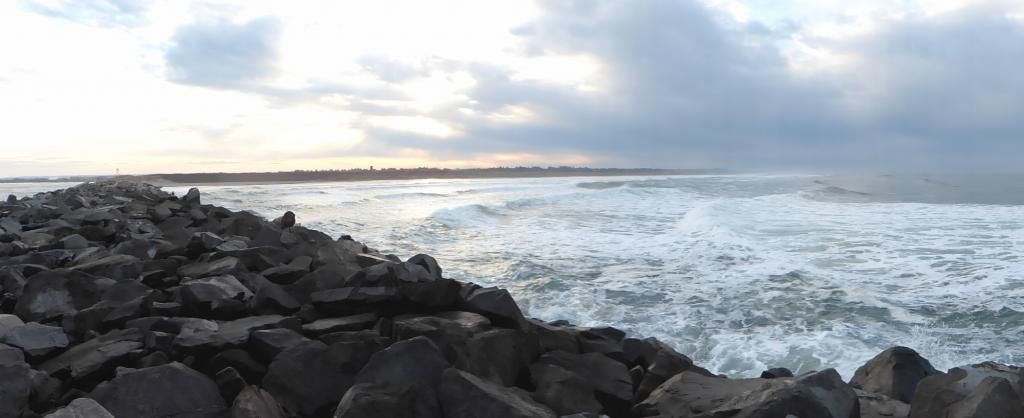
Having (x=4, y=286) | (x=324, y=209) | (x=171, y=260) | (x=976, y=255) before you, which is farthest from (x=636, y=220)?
(x=4, y=286)

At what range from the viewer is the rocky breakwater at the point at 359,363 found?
2613 mm

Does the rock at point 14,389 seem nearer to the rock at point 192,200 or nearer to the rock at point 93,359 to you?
the rock at point 93,359

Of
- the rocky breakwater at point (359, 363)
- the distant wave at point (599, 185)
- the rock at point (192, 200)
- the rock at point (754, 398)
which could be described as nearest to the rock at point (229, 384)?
the rocky breakwater at point (359, 363)

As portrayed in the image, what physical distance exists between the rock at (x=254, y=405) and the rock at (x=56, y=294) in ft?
5.99

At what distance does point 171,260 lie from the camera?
17.4 feet

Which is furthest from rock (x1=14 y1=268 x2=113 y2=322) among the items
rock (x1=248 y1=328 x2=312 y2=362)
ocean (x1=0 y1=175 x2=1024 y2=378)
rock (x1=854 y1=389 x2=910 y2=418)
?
rock (x1=854 y1=389 x2=910 y2=418)

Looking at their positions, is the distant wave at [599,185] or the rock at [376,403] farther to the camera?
the distant wave at [599,185]

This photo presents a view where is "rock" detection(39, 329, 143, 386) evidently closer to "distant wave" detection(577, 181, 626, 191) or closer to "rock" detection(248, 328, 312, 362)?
"rock" detection(248, 328, 312, 362)

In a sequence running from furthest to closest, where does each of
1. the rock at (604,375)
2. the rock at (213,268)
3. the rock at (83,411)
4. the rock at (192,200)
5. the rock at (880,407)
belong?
1. the rock at (192,200)
2. the rock at (213,268)
3. the rock at (604,375)
4. the rock at (880,407)
5. the rock at (83,411)

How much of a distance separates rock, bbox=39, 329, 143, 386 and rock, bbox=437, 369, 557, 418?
1.52 metres

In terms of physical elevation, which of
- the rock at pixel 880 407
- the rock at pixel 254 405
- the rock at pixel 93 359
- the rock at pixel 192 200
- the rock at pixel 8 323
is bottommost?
the rock at pixel 880 407

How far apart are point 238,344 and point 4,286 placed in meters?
2.52

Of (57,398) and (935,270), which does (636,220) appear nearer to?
(935,270)

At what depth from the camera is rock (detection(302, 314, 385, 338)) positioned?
11.5 feet
